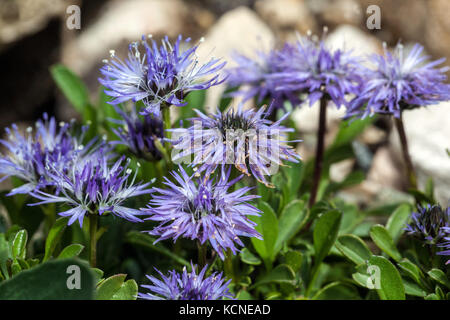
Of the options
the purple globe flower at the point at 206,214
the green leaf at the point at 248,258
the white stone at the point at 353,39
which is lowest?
the green leaf at the point at 248,258

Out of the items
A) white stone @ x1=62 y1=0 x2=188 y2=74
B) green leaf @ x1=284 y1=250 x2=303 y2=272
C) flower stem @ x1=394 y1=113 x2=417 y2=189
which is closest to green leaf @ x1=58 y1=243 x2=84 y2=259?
green leaf @ x1=284 y1=250 x2=303 y2=272

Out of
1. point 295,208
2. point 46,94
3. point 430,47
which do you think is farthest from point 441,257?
point 46,94

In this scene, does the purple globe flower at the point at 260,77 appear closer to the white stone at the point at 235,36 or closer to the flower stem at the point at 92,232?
the flower stem at the point at 92,232

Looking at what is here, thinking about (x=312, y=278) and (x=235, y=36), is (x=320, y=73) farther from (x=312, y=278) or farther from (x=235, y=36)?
(x=235, y=36)

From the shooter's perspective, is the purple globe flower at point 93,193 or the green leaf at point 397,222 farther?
the green leaf at point 397,222

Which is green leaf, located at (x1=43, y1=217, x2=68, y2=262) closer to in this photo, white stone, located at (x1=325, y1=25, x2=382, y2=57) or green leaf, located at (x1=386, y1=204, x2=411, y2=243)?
green leaf, located at (x1=386, y1=204, x2=411, y2=243)

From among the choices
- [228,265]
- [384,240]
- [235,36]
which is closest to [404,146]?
[384,240]

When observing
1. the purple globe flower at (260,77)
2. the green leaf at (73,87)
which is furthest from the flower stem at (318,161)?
the green leaf at (73,87)

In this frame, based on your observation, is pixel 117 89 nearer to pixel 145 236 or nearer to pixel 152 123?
pixel 152 123
